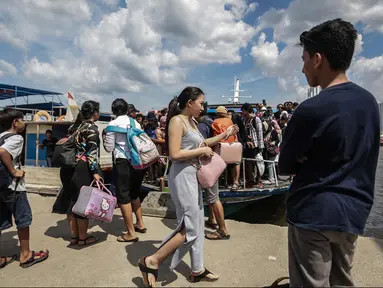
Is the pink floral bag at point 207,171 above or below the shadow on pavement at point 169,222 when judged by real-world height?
above

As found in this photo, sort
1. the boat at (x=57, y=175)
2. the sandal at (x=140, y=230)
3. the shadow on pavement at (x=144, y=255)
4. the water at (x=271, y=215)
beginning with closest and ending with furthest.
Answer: the shadow on pavement at (x=144, y=255)
the sandal at (x=140, y=230)
the boat at (x=57, y=175)
the water at (x=271, y=215)

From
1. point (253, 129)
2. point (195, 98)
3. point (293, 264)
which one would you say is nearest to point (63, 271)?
point (195, 98)

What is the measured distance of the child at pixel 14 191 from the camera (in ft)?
9.82

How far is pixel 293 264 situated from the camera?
61.4 inches

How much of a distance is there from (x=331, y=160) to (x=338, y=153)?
50 millimetres

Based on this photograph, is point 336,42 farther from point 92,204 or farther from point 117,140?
point 92,204

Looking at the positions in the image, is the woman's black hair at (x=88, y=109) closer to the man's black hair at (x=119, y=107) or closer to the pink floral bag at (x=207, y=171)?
the man's black hair at (x=119, y=107)

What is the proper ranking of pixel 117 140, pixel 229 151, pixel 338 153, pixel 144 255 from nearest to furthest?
pixel 338 153
pixel 144 255
pixel 117 140
pixel 229 151

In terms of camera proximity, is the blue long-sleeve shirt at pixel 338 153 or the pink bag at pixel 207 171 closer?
the blue long-sleeve shirt at pixel 338 153

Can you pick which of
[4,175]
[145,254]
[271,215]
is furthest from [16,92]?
[145,254]

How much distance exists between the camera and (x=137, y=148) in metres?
3.56

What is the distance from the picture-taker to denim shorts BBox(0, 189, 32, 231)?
303cm

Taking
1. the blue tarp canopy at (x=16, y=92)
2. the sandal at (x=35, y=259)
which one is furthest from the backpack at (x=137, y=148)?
the blue tarp canopy at (x=16, y=92)

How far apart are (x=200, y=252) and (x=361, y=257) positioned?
2185 mm
